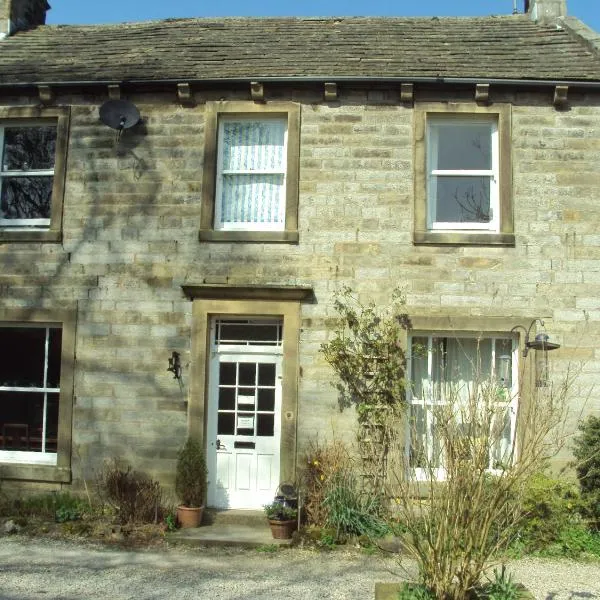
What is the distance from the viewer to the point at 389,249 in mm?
9539

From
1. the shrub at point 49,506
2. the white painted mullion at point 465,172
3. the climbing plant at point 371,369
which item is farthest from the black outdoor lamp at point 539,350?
the shrub at point 49,506

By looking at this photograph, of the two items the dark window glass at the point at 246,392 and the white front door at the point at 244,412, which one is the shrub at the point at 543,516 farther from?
the dark window glass at the point at 246,392

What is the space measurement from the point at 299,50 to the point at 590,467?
7.10m

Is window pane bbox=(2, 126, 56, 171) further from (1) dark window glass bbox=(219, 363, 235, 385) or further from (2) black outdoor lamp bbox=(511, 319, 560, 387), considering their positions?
(2) black outdoor lamp bbox=(511, 319, 560, 387)

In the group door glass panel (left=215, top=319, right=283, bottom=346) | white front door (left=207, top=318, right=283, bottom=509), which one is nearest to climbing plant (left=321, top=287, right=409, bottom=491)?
door glass panel (left=215, top=319, right=283, bottom=346)

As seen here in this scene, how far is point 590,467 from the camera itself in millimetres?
8461

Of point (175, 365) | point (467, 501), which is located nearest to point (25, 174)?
point (175, 365)

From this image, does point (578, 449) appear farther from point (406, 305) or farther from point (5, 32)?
point (5, 32)

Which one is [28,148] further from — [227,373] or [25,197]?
[227,373]

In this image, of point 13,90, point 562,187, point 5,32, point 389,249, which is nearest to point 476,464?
point 389,249

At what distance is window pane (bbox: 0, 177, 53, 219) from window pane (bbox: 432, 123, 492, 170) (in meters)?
5.58

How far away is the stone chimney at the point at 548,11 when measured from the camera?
38.7ft

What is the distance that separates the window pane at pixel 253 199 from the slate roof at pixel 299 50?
1.43 metres

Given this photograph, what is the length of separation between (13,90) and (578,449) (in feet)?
29.9
